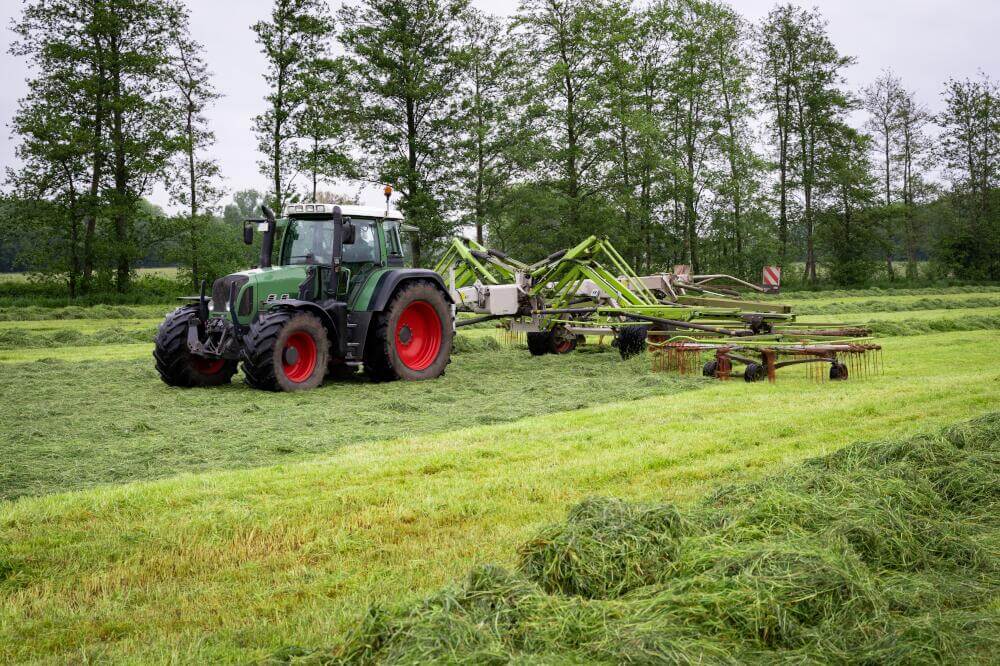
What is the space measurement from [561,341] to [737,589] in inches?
449

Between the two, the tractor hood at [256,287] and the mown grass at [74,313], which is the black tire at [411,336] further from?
the mown grass at [74,313]

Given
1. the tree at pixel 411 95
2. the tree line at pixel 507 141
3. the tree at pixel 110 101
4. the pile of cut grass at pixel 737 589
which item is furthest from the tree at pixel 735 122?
the pile of cut grass at pixel 737 589

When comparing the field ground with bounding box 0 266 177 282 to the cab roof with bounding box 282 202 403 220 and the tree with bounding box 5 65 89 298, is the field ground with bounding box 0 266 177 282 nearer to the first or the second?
the tree with bounding box 5 65 89 298

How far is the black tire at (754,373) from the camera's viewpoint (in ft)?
32.8

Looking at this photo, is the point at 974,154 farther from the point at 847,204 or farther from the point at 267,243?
the point at 267,243

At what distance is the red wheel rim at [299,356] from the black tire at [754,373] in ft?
16.2

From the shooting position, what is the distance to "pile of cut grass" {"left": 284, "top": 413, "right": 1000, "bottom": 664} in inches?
107

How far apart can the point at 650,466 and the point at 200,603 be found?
308 centimetres

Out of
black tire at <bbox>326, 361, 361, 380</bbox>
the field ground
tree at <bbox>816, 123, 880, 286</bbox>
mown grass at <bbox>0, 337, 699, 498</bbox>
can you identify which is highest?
tree at <bbox>816, 123, 880, 286</bbox>

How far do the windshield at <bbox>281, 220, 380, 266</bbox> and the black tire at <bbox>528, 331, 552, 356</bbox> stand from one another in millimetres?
3930

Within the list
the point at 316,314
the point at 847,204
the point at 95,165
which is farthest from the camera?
the point at 847,204

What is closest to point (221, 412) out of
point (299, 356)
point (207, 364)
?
point (299, 356)

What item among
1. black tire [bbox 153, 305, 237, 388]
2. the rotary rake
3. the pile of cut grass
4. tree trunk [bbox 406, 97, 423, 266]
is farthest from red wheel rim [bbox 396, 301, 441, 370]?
tree trunk [bbox 406, 97, 423, 266]

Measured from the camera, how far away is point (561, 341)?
1443 centimetres
